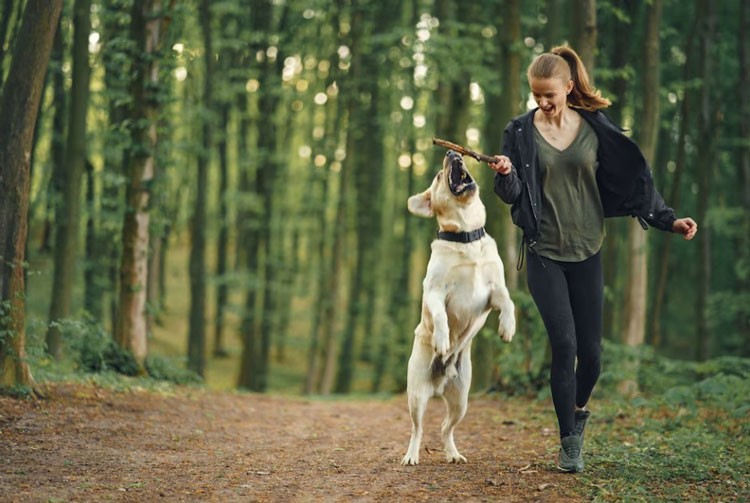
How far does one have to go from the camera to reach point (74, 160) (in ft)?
40.2

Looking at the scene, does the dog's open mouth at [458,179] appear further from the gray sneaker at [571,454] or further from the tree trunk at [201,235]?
the tree trunk at [201,235]

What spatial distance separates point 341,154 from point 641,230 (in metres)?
11.1

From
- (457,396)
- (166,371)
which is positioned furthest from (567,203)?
(166,371)

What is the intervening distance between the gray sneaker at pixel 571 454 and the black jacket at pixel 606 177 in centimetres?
138

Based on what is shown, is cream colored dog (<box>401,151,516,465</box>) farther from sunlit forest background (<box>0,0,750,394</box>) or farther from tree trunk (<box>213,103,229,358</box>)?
tree trunk (<box>213,103,229,358</box>)

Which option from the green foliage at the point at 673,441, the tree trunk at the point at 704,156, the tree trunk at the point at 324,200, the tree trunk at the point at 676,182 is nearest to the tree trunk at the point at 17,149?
the green foliage at the point at 673,441

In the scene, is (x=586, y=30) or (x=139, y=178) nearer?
(x=586, y=30)

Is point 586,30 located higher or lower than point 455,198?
higher

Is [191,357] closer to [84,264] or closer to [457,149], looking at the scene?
[84,264]

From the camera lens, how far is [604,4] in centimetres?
1168

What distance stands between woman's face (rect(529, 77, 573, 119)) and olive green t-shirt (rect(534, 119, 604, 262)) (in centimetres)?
18

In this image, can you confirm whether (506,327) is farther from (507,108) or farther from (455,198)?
(507,108)

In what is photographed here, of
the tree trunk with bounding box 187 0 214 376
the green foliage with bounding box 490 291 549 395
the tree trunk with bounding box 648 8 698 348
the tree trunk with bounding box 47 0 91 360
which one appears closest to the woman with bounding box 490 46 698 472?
the green foliage with bounding box 490 291 549 395

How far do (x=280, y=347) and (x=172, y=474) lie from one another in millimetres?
26893
